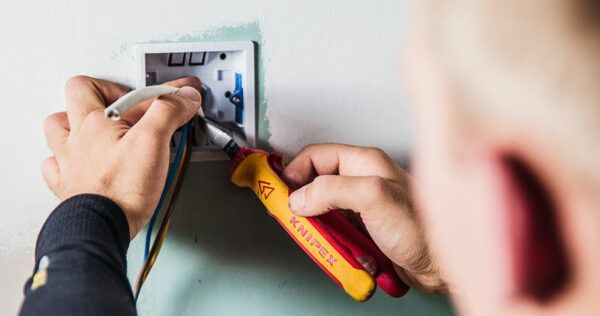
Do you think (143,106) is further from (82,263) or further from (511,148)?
(511,148)

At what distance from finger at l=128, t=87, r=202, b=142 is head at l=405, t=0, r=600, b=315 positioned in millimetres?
506

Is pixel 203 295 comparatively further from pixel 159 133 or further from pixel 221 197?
pixel 159 133

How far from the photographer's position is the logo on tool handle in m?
0.77

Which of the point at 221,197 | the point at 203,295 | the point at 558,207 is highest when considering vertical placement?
the point at 558,207

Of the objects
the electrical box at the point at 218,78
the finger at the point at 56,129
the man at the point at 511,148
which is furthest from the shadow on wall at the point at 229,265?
the man at the point at 511,148

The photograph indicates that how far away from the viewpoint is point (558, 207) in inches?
6.8

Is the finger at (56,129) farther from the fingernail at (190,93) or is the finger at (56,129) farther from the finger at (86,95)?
the fingernail at (190,93)

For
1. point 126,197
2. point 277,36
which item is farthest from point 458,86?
point 277,36

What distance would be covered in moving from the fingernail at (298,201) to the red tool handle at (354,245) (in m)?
0.02

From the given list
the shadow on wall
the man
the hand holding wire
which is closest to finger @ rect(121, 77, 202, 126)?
the hand holding wire

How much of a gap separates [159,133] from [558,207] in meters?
0.53

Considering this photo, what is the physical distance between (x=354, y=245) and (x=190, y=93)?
0.24 metres

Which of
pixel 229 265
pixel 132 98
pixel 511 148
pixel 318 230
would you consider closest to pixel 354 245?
pixel 318 230

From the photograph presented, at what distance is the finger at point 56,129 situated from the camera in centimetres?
73
